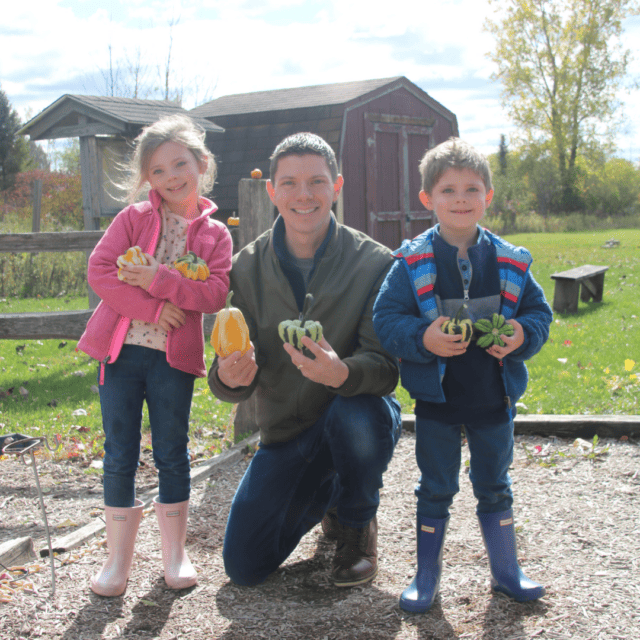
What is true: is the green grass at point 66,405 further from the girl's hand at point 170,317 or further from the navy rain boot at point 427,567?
the navy rain boot at point 427,567

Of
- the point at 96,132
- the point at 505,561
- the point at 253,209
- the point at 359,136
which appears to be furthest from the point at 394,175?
the point at 505,561

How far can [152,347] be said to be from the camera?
2.71 metres

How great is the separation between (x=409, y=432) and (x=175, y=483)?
207 centimetres

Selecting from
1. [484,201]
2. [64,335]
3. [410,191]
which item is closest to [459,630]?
[484,201]

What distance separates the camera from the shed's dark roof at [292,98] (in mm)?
12078

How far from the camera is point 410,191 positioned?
13445 mm

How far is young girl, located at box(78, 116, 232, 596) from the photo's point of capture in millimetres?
2641

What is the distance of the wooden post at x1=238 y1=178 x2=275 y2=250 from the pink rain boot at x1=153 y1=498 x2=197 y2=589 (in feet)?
7.05

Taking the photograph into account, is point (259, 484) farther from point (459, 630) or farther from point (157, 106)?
point (157, 106)

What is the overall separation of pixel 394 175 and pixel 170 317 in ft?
36.3

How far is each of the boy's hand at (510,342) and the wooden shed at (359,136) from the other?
31.4ft

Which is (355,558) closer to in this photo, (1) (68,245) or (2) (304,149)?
(2) (304,149)

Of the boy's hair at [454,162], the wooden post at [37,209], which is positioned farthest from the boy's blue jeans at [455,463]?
the wooden post at [37,209]

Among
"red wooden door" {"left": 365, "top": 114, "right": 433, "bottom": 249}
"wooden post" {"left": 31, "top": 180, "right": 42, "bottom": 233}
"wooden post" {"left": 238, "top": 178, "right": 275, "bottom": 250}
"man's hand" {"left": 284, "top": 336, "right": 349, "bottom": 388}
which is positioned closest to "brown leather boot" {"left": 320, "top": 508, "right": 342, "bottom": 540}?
"man's hand" {"left": 284, "top": 336, "right": 349, "bottom": 388}
